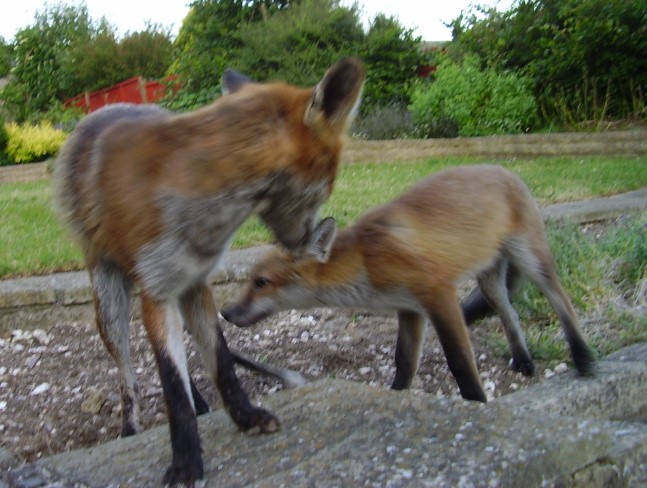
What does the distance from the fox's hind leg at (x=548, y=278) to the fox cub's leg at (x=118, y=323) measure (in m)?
2.19

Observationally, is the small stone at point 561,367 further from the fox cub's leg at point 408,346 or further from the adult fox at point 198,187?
the adult fox at point 198,187

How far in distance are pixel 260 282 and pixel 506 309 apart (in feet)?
4.91

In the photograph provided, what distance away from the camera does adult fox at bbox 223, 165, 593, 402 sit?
4047 mm

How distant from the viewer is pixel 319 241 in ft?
13.2

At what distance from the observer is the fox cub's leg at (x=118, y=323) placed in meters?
4.04

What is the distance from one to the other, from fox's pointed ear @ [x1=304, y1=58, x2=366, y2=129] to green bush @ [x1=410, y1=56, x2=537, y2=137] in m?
13.4

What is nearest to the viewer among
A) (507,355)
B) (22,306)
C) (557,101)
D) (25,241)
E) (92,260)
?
(92,260)

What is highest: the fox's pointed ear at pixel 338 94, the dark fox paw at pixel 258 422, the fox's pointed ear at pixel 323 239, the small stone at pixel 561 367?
the fox's pointed ear at pixel 338 94

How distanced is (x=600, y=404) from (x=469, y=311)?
128 cm

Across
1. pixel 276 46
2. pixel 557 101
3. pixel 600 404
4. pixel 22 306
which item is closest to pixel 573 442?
pixel 600 404

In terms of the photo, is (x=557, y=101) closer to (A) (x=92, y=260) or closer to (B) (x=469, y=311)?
(B) (x=469, y=311)

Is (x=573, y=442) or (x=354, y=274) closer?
(x=573, y=442)

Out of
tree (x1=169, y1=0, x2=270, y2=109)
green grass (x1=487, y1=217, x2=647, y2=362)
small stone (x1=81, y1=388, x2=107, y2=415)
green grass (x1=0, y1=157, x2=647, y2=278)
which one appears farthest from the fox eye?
tree (x1=169, y1=0, x2=270, y2=109)

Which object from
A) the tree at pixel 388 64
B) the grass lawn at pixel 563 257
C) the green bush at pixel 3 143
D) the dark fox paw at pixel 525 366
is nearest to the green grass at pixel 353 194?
the grass lawn at pixel 563 257
